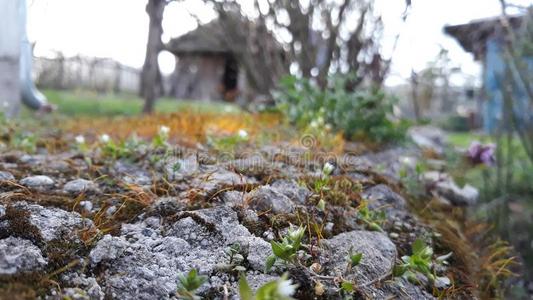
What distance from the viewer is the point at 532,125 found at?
11.9 feet

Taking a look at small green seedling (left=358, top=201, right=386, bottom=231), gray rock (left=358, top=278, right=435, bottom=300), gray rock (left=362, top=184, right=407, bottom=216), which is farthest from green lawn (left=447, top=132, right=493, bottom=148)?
gray rock (left=358, top=278, right=435, bottom=300)

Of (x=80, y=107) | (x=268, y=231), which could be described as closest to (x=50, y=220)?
(x=268, y=231)

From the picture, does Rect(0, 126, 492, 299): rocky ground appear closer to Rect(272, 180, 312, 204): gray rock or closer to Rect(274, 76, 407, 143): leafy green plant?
Rect(272, 180, 312, 204): gray rock

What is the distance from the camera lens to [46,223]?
141 cm

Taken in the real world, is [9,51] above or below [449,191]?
above

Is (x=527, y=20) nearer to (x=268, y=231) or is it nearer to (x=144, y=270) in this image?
(x=268, y=231)

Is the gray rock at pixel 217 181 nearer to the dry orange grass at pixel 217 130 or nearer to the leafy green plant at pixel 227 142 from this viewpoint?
the leafy green plant at pixel 227 142

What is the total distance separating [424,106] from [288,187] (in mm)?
14427

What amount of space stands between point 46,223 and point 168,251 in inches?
14.1

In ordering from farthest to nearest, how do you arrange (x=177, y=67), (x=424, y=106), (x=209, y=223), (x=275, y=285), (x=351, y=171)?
(x=177, y=67), (x=424, y=106), (x=351, y=171), (x=209, y=223), (x=275, y=285)

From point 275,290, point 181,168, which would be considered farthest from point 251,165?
point 275,290

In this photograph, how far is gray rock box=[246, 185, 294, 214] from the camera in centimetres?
168

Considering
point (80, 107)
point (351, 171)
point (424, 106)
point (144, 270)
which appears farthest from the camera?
point (424, 106)

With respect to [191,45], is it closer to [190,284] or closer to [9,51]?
[9,51]
